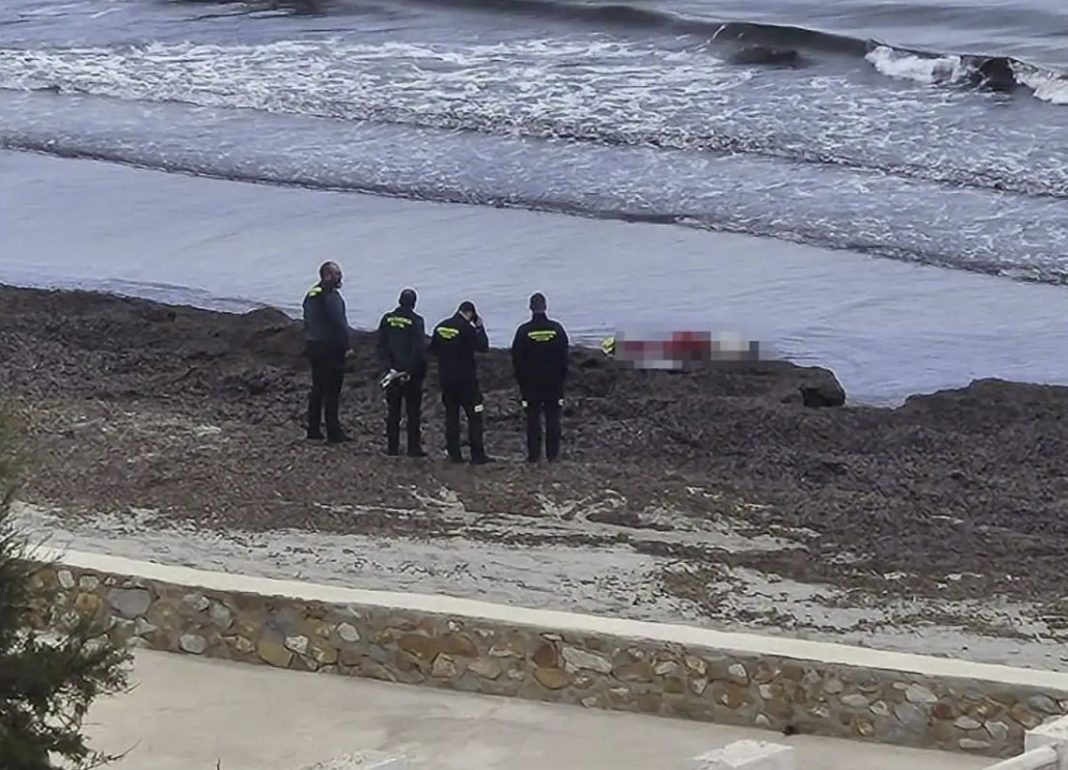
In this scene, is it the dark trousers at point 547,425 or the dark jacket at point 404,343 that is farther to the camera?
the dark trousers at point 547,425

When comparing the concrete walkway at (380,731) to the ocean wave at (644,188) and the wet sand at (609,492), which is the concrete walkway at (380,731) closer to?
the wet sand at (609,492)

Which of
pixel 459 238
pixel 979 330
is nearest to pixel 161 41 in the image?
pixel 459 238

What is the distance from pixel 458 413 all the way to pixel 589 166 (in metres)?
13.1

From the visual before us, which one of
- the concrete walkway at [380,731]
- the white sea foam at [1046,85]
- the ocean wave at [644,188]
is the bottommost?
the concrete walkway at [380,731]

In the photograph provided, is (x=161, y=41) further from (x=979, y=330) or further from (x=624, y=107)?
(x=979, y=330)

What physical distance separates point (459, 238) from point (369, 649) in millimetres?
14370

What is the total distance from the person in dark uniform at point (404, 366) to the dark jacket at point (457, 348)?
0.94ft

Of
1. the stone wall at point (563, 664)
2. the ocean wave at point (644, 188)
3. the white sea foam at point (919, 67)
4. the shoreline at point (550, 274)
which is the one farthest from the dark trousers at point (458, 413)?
the white sea foam at point (919, 67)

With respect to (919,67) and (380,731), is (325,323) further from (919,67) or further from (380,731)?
(919,67)

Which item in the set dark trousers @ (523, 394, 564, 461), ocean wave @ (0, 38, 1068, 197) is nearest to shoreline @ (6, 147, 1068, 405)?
dark trousers @ (523, 394, 564, 461)

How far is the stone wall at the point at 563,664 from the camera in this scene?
10164 millimetres

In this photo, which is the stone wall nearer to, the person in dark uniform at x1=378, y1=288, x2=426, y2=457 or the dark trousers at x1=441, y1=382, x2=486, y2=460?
the dark trousers at x1=441, y1=382, x2=486, y2=460

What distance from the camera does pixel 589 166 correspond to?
29344 mm

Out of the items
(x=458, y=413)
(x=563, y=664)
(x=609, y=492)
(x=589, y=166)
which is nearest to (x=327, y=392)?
(x=458, y=413)
